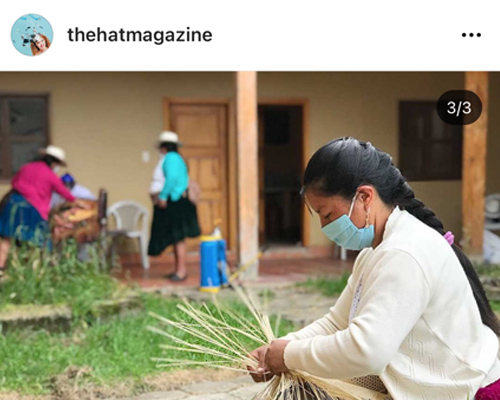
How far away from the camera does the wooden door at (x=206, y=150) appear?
8.64 meters

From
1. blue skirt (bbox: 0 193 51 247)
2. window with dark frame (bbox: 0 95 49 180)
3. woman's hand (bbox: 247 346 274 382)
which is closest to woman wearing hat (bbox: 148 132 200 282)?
blue skirt (bbox: 0 193 51 247)

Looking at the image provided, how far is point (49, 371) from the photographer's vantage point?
3.69m

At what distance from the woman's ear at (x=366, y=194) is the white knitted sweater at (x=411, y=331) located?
0.28 ft

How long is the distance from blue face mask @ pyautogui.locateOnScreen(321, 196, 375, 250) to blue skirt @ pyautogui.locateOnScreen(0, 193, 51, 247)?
4.49 meters

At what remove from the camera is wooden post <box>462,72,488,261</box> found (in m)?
7.11

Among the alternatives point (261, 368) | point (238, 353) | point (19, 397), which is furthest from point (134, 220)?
point (261, 368)

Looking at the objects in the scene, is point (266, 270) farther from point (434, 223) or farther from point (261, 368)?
point (434, 223)

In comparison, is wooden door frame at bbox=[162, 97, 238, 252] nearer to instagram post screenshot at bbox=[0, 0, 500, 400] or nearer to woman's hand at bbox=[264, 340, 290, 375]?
instagram post screenshot at bbox=[0, 0, 500, 400]

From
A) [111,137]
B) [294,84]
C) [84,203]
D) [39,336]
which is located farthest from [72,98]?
[39,336]

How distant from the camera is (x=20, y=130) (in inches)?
321

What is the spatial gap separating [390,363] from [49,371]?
8.08 feet

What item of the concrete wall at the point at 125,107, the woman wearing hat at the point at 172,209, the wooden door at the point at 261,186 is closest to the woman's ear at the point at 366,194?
the woman wearing hat at the point at 172,209
